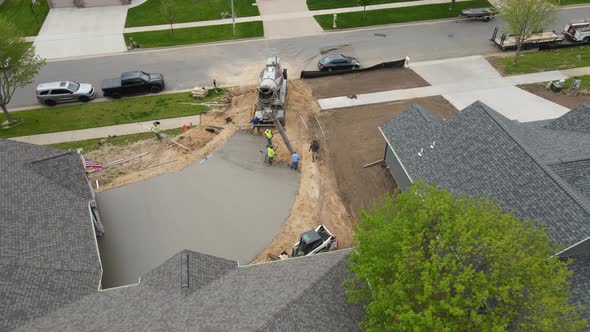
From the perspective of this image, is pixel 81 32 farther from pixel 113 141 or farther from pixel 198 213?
pixel 198 213

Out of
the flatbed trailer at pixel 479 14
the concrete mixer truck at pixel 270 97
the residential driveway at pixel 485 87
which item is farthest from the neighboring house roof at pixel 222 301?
the flatbed trailer at pixel 479 14

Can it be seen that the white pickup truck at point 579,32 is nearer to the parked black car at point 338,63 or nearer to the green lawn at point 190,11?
the parked black car at point 338,63

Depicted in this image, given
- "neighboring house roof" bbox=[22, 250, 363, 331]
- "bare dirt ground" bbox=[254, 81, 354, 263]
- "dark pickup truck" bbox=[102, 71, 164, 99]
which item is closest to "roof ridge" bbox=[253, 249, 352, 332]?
"neighboring house roof" bbox=[22, 250, 363, 331]

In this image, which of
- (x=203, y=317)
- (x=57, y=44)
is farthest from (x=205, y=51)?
(x=203, y=317)

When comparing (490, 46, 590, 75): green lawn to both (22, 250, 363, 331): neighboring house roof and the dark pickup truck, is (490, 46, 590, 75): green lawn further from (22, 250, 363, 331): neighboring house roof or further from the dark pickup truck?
the dark pickup truck

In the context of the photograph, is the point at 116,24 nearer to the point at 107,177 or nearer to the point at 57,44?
the point at 57,44

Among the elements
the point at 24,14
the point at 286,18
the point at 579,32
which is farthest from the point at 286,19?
the point at 24,14
